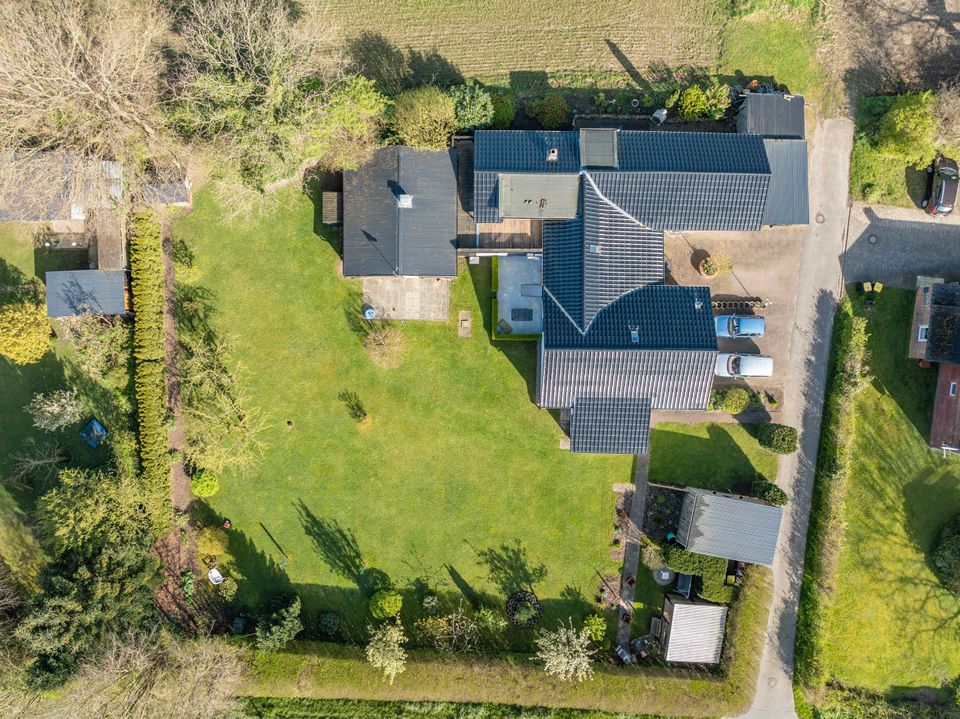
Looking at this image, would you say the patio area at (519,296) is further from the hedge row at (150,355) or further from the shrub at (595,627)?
the hedge row at (150,355)

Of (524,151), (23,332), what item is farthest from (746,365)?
(23,332)

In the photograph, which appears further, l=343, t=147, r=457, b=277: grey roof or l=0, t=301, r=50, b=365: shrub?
l=343, t=147, r=457, b=277: grey roof

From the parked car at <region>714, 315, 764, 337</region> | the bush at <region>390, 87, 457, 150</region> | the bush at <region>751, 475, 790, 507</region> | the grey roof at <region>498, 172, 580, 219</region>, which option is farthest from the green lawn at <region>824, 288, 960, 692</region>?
the bush at <region>390, 87, 457, 150</region>

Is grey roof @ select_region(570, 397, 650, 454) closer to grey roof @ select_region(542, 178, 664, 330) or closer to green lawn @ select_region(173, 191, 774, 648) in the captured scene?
green lawn @ select_region(173, 191, 774, 648)

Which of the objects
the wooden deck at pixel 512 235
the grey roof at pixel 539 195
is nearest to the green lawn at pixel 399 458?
the wooden deck at pixel 512 235

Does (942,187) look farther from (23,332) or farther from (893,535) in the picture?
(23,332)
